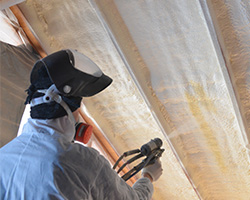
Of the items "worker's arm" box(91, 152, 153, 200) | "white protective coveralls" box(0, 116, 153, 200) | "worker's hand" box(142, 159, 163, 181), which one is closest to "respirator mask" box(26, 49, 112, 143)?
"white protective coveralls" box(0, 116, 153, 200)

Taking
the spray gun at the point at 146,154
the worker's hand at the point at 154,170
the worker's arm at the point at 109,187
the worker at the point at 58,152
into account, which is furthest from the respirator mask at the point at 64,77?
the worker's hand at the point at 154,170

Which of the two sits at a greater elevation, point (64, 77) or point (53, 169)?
point (64, 77)

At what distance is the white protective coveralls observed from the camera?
1.12m

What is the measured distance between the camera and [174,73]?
66.6 inches

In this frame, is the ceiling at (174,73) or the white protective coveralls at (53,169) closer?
the white protective coveralls at (53,169)

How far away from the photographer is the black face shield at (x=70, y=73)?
131cm

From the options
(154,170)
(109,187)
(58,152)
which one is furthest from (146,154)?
(58,152)

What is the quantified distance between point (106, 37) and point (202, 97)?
0.70 m

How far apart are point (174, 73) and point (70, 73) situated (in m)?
0.66

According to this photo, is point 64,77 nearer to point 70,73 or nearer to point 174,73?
point 70,73

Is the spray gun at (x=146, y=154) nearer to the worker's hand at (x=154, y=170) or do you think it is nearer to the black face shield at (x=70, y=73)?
the worker's hand at (x=154, y=170)

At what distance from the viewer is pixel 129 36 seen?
163 centimetres

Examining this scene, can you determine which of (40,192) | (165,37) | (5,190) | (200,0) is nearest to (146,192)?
(40,192)

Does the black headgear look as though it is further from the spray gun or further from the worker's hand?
the worker's hand
